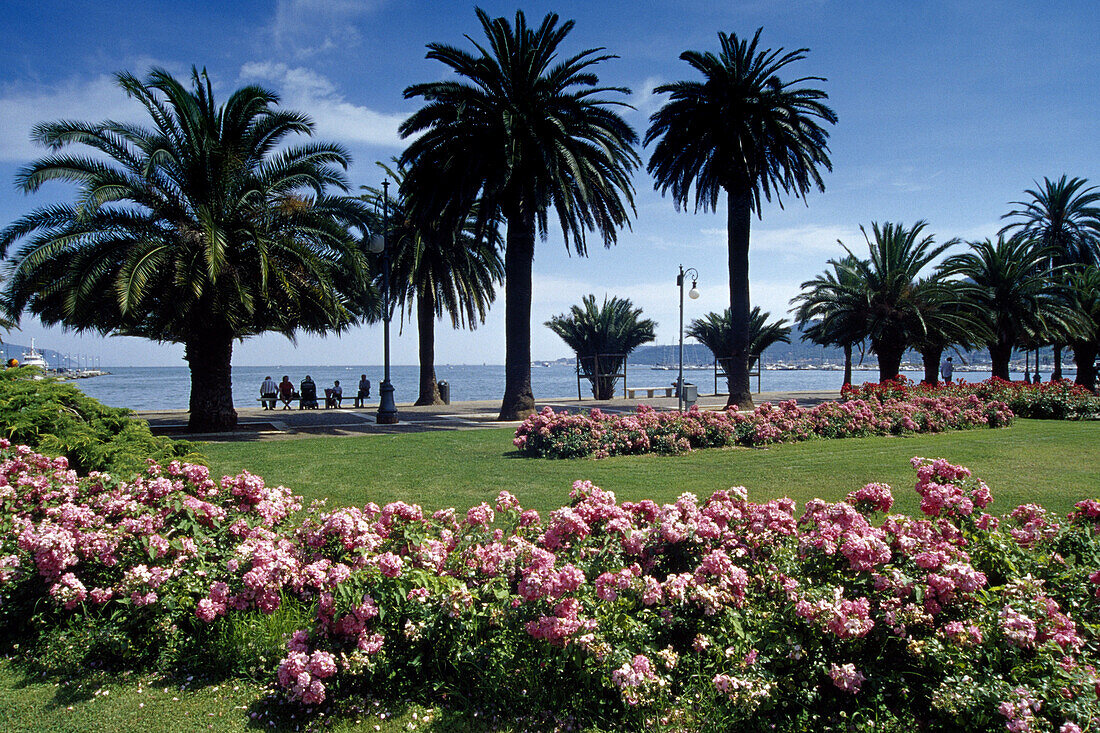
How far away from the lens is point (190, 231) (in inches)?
577

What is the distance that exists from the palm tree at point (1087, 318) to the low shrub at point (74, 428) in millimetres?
33083

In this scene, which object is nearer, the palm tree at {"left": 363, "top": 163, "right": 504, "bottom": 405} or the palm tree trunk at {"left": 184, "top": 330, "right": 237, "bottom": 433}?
the palm tree trunk at {"left": 184, "top": 330, "right": 237, "bottom": 433}

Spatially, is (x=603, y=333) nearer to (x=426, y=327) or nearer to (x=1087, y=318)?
(x=426, y=327)

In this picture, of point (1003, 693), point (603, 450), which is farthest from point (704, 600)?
point (603, 450)

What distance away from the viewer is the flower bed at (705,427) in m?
10.9

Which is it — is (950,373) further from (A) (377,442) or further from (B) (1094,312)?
(A) (377,442)

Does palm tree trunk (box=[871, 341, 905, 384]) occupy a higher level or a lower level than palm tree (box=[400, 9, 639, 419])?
lower

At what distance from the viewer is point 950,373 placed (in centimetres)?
3278

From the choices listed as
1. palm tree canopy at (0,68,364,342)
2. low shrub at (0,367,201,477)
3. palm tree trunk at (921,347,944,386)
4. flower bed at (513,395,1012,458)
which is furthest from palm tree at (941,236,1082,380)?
low shrub at (0,367,201,477)

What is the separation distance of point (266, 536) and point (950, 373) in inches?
1416

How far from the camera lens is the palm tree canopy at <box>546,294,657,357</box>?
A: 33.8 metres

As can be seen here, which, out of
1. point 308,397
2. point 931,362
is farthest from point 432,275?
point 931,362

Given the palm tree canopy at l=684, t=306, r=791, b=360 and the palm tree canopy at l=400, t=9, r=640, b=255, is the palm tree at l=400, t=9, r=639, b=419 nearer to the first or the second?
the palm tree canopy at l=400, t=9, r=640, b=255

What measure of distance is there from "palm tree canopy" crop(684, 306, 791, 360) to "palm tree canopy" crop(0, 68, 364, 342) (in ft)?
73.7
